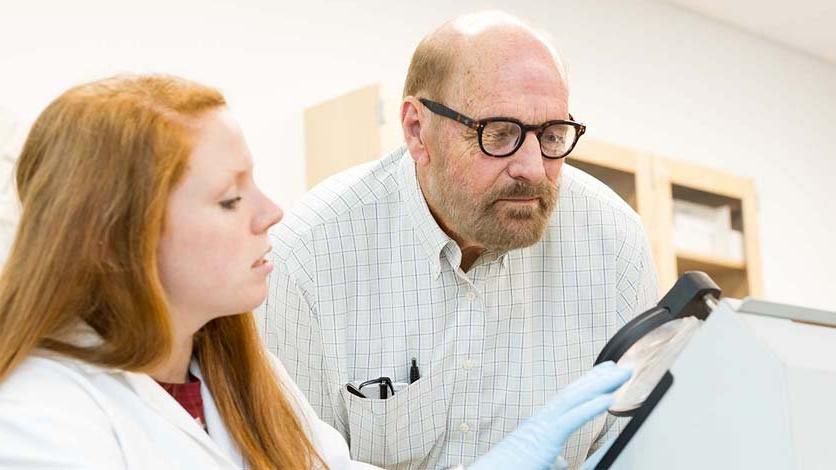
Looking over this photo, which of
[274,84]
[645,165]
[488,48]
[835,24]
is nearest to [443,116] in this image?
[488,48]

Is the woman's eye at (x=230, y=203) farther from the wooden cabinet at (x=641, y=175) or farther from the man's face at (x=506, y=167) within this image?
the wooden cabinet at (x=641, y=175)

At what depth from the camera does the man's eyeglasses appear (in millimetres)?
1602

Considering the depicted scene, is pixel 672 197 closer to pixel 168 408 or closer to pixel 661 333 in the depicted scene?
pixel 661 333

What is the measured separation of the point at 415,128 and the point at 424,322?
324mm

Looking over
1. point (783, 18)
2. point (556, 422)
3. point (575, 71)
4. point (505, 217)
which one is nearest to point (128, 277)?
point (556, 422)

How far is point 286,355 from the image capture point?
1.74 meters

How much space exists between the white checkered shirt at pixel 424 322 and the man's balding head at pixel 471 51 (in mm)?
179

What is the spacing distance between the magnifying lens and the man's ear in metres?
0.58

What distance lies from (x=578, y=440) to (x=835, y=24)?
10.7 ft

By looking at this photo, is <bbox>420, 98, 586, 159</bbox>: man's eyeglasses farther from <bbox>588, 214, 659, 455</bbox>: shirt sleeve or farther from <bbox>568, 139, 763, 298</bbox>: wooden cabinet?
<bbox>568, 139, 763, 298</bbox>: wooden cabinet

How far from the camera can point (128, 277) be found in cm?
116

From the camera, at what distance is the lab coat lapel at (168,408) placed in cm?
120

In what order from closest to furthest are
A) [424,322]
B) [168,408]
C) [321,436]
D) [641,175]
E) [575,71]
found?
[168,408], [321,436], [424,322], [641,175], [575,71]

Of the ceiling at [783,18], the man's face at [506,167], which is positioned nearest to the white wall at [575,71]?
the ceiling at [783,18]
